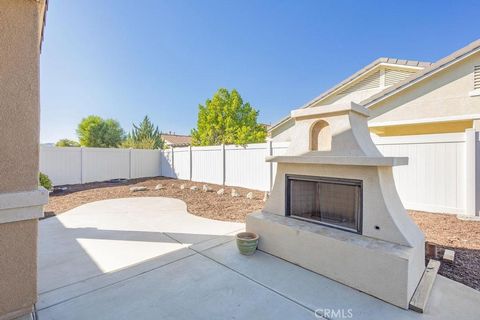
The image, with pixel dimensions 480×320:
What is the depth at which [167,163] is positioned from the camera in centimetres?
1355

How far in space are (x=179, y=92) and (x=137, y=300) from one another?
16.0 m

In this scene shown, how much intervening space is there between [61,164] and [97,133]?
12.8 meters

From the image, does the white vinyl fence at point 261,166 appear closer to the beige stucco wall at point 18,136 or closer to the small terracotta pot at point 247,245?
the small terracotta pot at point 247,245

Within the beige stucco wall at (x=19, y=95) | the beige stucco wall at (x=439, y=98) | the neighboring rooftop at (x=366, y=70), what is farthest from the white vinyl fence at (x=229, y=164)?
the beige stucco wall at (x=19, y=95)

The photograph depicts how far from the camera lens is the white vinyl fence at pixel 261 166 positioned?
5086 mm

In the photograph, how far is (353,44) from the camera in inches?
369

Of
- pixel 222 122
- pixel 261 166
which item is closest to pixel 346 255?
pixel 261 166

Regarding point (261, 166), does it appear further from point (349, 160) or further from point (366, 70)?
point (366, 70)

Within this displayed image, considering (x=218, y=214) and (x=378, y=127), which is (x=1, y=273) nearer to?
(x=218, y=214)

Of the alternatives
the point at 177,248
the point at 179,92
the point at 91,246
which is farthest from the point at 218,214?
the point at 179,92

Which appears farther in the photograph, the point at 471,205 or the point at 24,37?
the point at 471,205

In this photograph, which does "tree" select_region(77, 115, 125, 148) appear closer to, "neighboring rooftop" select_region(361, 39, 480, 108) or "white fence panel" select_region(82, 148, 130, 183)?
"white fence panel" select_region(82, 148, 130, 183)

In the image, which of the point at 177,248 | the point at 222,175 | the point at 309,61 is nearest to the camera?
the point at 177,248

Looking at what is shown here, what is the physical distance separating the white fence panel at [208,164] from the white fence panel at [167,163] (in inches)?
86.7
